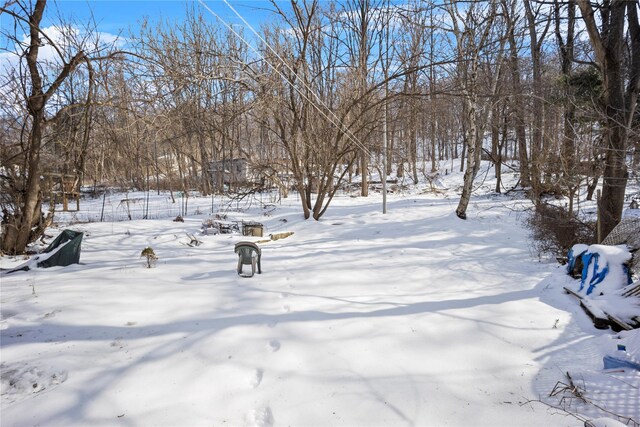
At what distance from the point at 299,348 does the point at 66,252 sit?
4.53 m

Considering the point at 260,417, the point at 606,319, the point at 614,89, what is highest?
the point at 614,89

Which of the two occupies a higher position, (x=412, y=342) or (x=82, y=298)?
(x=82, y=298)

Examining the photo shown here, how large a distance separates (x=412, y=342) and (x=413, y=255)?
12.6 feet

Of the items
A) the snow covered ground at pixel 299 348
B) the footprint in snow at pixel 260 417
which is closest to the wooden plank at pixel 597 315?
the snow covered ground at pixel 299 348

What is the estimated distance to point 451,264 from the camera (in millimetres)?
5980

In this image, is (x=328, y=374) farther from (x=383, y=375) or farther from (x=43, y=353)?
(x=43, y=353)

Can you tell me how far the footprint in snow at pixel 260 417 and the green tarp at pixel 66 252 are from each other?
4.76 m

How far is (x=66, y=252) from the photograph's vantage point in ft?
17.3

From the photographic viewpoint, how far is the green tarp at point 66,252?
16.9 feet

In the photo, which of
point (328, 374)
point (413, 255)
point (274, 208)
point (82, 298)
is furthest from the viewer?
point (274, 208)

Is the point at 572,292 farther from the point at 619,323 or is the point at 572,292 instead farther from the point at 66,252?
the point at 66,252

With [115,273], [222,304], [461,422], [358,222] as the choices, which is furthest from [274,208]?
[461,422]

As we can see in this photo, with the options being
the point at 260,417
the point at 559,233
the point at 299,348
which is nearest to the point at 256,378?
the point at 260,417

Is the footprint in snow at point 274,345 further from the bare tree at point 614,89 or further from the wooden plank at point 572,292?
the bare tree at point 614,89
